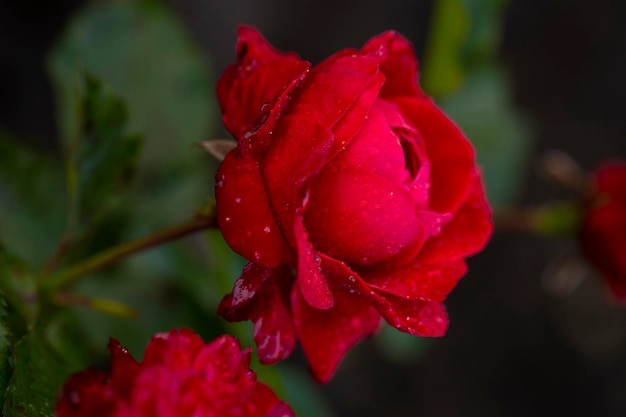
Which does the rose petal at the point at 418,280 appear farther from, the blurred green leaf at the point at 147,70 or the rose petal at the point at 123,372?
the blurred green leaf at the point at 147,70

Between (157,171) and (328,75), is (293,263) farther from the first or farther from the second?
(157,171)

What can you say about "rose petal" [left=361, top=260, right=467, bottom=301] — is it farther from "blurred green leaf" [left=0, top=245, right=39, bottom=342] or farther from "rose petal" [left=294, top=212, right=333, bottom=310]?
"blurred green leaf" [left=0, top=245, right=39, bottom=342]

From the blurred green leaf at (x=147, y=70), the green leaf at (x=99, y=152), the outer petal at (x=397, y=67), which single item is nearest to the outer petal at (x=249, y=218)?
the outer petal at (x=397, y=67)

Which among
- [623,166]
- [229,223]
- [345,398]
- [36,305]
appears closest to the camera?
[229,223]

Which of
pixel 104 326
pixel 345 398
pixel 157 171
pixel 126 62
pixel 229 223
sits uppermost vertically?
pixel 229 223

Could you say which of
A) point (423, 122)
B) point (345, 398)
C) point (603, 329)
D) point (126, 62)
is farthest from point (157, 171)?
point (603, 329)

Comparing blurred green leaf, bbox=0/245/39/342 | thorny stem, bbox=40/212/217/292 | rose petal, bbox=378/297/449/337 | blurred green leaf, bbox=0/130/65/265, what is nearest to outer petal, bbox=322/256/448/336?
rose petal, bbox=378/297/449/337

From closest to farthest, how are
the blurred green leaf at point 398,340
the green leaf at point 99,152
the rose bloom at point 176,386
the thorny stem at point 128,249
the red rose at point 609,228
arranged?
the rose bloom at point 176,386, the thorny stem at point 128,249, the green leaf at point 99,152, the red rose at point 609,228, the blurred green leaf at point 398,340
